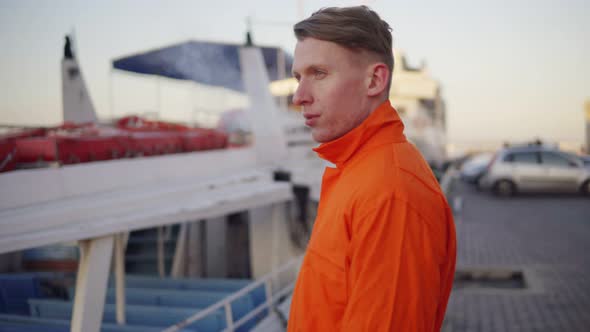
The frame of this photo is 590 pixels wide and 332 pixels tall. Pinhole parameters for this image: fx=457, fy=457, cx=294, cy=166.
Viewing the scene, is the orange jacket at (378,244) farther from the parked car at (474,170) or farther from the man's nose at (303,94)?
the parked car at (474,170)

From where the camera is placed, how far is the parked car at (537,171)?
51.0 ft

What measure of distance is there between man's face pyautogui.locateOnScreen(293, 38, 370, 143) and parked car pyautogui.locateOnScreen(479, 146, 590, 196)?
16587 millimetres

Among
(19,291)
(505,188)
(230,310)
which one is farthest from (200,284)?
(505,188)

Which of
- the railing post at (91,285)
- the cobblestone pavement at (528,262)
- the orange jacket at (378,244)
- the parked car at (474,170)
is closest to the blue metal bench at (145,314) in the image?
the railing post at (91,285)

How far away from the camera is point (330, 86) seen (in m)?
1.27

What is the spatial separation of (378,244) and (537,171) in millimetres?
16836

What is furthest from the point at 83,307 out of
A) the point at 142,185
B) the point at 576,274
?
the point at 576,274

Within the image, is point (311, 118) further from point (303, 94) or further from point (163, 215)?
point (163, 215)

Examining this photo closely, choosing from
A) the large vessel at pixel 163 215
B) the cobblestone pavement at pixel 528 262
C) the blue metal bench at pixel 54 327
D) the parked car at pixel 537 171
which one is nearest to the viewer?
the large vessel at pixel 163 215

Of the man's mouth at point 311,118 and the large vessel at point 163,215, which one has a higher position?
the man's mouth at point 311,118

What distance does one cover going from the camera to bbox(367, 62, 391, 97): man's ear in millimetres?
1279

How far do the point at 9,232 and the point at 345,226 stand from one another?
2.74 m

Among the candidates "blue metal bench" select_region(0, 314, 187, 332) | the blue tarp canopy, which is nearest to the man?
"blue metal bench" select_region(0, 314, 187, 332)

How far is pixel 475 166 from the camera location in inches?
859
